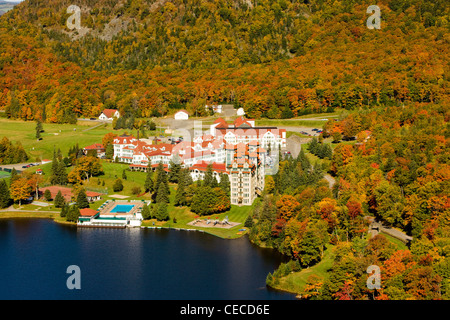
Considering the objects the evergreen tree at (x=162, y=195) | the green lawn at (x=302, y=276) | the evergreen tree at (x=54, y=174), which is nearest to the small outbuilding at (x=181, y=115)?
the evergreen tree at (x=54, y=174)

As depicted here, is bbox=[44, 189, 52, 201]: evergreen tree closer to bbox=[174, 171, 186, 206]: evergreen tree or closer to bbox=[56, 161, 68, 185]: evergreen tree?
bbox=[56, 161, 68, 185]: evergreen tree

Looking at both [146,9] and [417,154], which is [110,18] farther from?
[417,154]

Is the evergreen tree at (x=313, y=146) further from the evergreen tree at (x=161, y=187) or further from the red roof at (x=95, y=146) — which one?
the red roof at (x=95, y=146)

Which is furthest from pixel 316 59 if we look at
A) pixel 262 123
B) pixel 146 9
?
pixel 146 9

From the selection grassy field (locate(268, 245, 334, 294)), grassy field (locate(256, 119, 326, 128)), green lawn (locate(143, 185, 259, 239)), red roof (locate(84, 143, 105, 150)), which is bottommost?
grassy field (locate(268, 245, 334, 294))

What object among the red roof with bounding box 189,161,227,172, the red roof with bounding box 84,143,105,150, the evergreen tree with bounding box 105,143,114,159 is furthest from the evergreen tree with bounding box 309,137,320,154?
the red roof with bounding box 84,143,105,150

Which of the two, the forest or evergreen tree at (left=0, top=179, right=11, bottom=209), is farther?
evergreen tree at (left=0, top=179, right=11, bottom=209)

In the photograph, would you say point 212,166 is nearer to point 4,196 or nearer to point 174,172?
point 174,172

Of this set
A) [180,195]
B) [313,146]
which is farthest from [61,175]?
[313,146]
